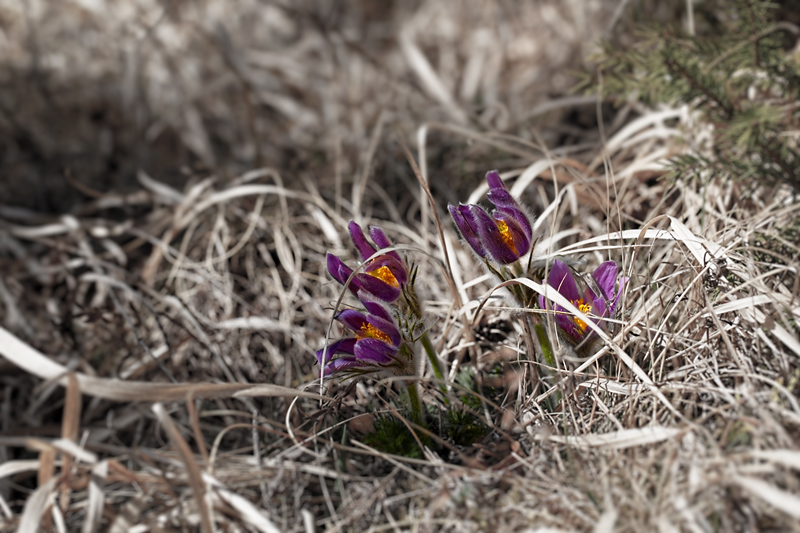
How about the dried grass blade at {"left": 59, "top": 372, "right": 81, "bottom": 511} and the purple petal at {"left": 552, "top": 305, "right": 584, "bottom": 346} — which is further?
the purple petal at {"left": 552, "top": 305, "right": 584, "bottom": 346}

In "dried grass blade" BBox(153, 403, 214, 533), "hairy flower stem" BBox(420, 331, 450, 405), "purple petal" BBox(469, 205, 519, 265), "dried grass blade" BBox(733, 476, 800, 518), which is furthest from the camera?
"hairy flower stem" BBox(420, 331, 450, 405)

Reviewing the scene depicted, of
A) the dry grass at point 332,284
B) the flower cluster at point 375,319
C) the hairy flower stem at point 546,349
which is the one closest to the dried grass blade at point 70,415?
the dry grass at point 332,284

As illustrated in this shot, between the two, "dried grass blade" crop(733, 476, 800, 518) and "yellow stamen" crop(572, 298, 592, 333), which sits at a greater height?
"yellow stamen" crop(572, 298, 592, 333)

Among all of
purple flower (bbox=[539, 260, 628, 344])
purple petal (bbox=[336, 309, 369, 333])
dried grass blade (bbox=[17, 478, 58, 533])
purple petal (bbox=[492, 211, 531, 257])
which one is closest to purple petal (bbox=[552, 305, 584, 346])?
purple flower (bbox=[539, 260, 628, 344])

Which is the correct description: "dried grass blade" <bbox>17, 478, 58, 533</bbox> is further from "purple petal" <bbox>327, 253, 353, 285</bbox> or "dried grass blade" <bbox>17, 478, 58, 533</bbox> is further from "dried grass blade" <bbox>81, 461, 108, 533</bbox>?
"purple petal" <bbox>327, 253, 353, 285</bbox>

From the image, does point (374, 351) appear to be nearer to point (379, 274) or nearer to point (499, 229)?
point (379, 274)

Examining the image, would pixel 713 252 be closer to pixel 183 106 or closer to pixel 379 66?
pixel 379 66
